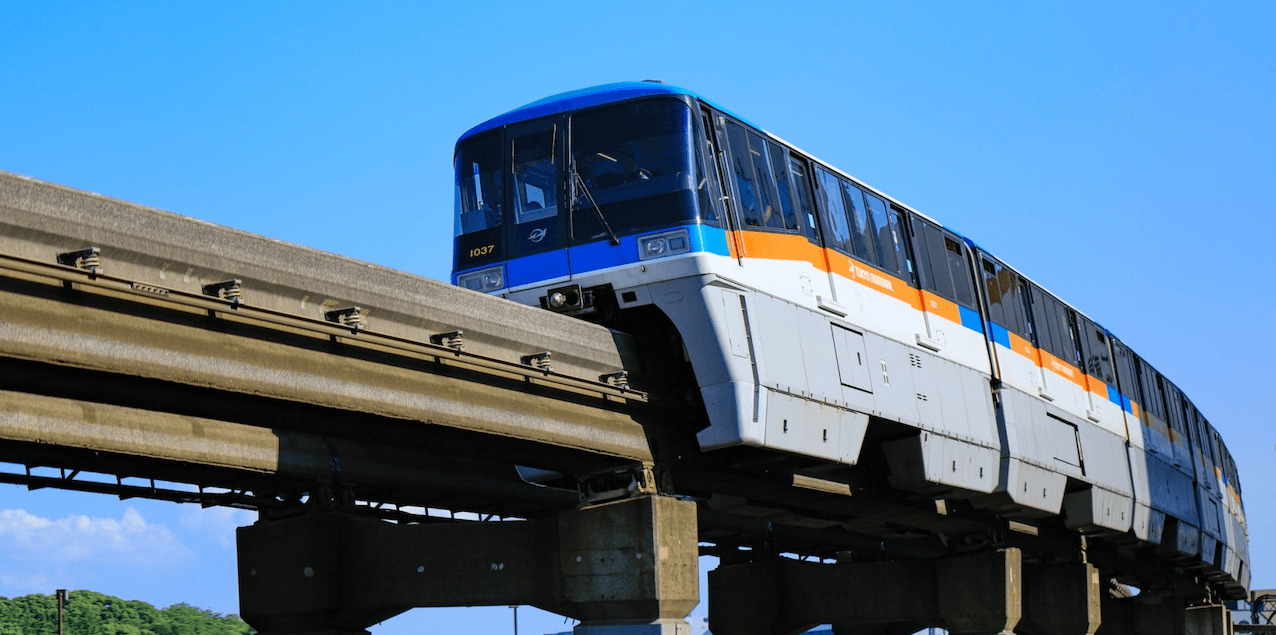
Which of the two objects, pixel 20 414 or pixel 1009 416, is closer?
pixel 20 414

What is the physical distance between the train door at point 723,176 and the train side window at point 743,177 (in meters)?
0.17

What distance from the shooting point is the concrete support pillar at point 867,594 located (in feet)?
97.7

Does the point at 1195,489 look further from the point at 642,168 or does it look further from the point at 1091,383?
the point at 642,168

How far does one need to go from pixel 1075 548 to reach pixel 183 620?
112165mm

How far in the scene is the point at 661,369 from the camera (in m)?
18.1

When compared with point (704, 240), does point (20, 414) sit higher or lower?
lower

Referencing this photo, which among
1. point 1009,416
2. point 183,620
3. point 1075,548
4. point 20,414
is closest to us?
point 20,414

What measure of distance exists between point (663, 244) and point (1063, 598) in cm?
2151

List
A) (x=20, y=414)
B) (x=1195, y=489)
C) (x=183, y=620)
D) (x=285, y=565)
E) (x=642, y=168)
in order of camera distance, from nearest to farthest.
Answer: (x=20, y=414), (x=642, y=168), (x=285, y=565), (x=1195, y=489), (x=183, y=620)

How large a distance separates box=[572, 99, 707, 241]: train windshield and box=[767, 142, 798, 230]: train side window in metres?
1.99

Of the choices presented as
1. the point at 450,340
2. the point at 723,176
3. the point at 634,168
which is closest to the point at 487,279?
the point at 634,168

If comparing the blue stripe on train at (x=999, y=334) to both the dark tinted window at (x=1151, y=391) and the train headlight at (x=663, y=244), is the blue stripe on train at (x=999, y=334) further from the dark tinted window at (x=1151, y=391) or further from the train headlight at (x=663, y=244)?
the dark tinted window at (x=1151, y=391)

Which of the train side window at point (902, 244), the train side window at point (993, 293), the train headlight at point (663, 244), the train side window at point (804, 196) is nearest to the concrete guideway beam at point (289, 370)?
the train headlight at point (663, 244)

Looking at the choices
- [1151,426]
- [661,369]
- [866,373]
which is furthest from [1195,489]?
[661,369]
